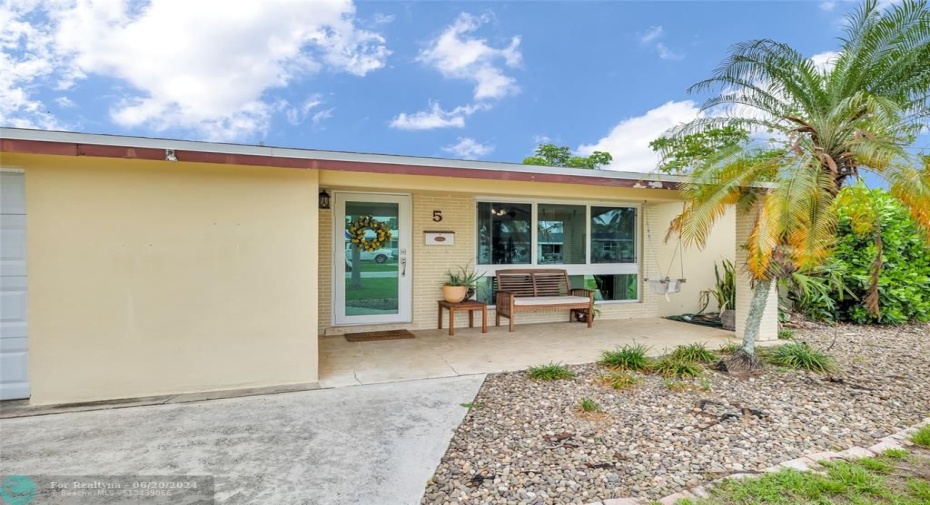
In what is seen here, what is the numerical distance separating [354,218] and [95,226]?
131 inches

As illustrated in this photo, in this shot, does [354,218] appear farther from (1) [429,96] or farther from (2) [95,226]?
(1) [429,96]

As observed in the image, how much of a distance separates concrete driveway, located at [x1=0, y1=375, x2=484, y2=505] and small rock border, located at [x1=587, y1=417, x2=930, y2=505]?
1.34 metres

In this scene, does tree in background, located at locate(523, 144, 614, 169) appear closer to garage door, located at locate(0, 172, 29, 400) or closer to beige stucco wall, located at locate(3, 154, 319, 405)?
beige stucco wall, located at locate(3, 154, 319, 405)

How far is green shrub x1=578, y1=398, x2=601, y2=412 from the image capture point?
3.67 meters

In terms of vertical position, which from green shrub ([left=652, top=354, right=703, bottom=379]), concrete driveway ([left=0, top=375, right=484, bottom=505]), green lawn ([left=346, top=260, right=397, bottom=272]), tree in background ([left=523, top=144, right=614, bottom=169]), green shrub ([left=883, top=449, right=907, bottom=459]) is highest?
tree in background ([left=523, top=144, right=614, bottom=169])

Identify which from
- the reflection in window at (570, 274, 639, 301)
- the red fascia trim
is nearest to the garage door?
the red fascia trim

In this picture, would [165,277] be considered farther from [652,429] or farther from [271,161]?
[652,429]

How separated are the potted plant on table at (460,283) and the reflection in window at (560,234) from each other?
1.28 meters

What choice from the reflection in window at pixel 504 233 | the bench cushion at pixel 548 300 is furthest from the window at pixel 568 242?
the bench cushion at pixel 548 300

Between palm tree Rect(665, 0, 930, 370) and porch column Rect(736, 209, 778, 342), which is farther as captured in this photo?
porch column Rect(736, 209, 778, 342)

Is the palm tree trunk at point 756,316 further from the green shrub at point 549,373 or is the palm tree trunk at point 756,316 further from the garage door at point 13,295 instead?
the garage door at point 13,295

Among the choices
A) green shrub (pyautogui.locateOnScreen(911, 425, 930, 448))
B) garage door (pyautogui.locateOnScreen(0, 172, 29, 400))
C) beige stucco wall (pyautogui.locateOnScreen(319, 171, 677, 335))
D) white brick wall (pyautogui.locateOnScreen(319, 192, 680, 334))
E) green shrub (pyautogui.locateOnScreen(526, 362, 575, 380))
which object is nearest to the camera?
green shrub (pyautogui.locateOnScreen(911, 425, 930, 448))

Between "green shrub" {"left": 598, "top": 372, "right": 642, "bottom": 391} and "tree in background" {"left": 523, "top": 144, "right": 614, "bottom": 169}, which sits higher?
"tree in background" {"left": 523, "top": 144, "right": 614, "bottom": 169}

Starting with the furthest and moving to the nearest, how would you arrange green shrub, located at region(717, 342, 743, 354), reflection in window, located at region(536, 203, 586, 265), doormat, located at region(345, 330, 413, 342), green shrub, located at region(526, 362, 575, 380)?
reflection in window, located at region(536, 203, 586, 265)
doormat, located at region(345, 330, 413, 342)
green shrub, located at region(717, 342, 743, 354)
green shrub, located at region(526, 362, 575, 380)
